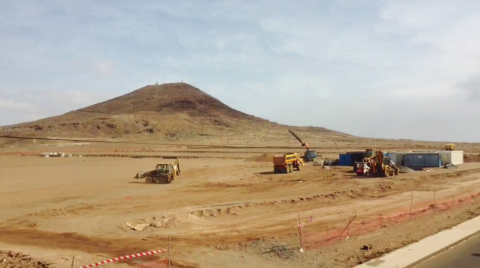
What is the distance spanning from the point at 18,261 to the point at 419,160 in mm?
48178

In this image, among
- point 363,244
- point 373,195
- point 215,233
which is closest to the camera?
point 363,244

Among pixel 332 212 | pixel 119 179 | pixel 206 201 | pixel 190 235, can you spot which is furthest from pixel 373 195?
pixel 119 179

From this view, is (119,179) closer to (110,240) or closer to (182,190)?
(182,190)

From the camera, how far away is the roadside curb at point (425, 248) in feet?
44.7

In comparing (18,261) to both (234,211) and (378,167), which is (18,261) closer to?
(234,211)

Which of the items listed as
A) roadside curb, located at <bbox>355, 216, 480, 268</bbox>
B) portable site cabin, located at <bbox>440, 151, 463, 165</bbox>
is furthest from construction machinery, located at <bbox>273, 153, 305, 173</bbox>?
roadside curb, located at <bbox>355, 216, 480, 268</bbox>

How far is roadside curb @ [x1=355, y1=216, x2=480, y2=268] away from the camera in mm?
13633

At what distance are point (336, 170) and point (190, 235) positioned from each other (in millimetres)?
34023

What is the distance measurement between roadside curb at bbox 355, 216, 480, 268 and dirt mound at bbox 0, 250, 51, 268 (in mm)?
9502

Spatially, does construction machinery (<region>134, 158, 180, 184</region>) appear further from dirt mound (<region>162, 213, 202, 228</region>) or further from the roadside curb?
the roadside curb

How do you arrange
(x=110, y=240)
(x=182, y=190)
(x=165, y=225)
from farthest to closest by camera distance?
(x=182, y=190), (x=165, y=225), (x=110, y=240)

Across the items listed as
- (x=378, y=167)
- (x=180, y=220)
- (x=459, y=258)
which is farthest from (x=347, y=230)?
(x=378, y=167)

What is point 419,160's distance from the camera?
2170 inches

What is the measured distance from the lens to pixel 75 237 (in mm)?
20047
